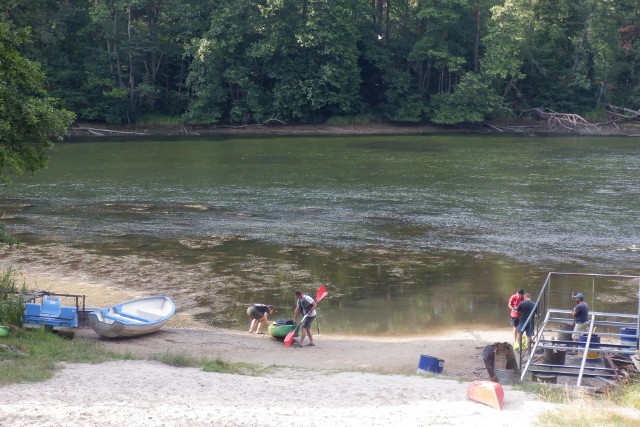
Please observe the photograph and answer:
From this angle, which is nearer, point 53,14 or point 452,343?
point 452,343

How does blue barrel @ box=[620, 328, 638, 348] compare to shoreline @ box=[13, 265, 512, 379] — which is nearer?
blue barrel @ box=[620, 328, 638, 348]

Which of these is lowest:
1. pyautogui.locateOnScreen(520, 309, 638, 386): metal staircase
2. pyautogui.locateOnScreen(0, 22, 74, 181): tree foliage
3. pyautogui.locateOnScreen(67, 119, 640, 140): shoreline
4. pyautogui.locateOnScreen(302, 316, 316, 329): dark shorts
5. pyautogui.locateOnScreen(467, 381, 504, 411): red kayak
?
pyautogui.locateOnScreen(302, 316, 316, 329): dark shorts

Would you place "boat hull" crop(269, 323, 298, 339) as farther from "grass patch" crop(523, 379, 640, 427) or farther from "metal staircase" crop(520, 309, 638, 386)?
"grass patch" crop(523, 379, 640, 427)

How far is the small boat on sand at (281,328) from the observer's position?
1962 centimetres

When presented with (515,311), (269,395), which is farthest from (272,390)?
(515,311)

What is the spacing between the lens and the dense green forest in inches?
2520

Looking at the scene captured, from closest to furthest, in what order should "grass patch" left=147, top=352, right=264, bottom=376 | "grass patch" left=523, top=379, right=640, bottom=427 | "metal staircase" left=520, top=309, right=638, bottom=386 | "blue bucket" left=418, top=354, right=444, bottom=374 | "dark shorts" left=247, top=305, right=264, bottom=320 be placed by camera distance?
1. "grass patch" left=523, top=379, right=640, bottom=427
2. "metal staircase" left=520, top=309, right=638, bottom=386
3. "grass patch" left=147, top=352, right=264, bottom=376
4. "blue bucket" left=418, top=354, right=444, bottom=374
5. "dark shorts" left=247, top=305, right=264, bottom=320

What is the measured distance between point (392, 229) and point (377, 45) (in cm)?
3995

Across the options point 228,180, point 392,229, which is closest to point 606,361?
point 392,229

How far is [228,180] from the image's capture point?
4369 cm

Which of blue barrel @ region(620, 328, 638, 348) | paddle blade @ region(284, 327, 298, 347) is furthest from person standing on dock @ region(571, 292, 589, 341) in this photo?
paddle blade @ region(284, 327, 298, 347)

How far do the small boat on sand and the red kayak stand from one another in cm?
618

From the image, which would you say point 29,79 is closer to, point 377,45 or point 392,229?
point 392,229

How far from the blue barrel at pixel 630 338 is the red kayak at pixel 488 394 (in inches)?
178
